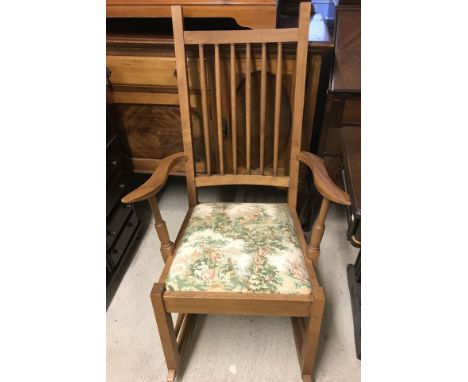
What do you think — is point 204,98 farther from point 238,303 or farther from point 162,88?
point 238,303

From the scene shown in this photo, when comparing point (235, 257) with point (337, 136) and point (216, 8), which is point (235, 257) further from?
point (216, 8)

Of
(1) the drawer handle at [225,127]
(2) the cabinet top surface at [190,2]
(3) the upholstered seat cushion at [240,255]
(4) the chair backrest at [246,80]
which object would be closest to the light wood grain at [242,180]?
(4) the chair backrest at [246,80]

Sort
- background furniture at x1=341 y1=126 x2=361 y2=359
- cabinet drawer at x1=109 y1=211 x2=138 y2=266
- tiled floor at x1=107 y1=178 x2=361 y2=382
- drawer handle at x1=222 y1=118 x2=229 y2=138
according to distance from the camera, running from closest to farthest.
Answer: background furniture at x1=341 y1=126 x2=361 y2=359 → tiled floor at x1=107 y1=178 x2=361 y2=382 → drawer handle at x1=222 y1=118 x2=229 y2=138 → cabinet drawer at x1=109 y1=211 x2=138 y2=266

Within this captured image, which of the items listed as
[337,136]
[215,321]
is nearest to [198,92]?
[337,136]

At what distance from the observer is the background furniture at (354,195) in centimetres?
85

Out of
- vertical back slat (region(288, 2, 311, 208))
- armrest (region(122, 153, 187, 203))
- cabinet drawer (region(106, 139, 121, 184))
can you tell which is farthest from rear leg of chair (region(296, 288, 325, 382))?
cabinet drawer (region(106, 139, 121, 184))

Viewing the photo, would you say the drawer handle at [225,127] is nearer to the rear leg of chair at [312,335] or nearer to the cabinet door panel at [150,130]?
the cabinet door panel at [150,130]

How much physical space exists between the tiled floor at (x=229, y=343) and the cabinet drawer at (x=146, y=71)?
2.78ft

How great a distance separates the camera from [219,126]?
111 cm

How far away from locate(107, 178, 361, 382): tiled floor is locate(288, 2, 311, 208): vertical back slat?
1.65ft

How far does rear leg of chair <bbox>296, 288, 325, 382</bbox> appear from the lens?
0.85 meters

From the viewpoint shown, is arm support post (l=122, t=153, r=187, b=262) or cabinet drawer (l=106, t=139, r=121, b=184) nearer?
arm support post (l=122, t=153, r=187, b=262)

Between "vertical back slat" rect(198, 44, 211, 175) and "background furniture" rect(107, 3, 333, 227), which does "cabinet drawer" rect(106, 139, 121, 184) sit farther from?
"vertical back slat" rect(198, 44, 211, 175)

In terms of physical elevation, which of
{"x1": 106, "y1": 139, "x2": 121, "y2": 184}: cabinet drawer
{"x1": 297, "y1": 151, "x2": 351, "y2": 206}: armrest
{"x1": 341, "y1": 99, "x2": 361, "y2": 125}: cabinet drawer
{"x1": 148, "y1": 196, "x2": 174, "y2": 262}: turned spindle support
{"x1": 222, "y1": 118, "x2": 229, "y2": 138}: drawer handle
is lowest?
{"x1": 148, "y1": 196, "x2": 174, "y2": 262}: turned spindle support
